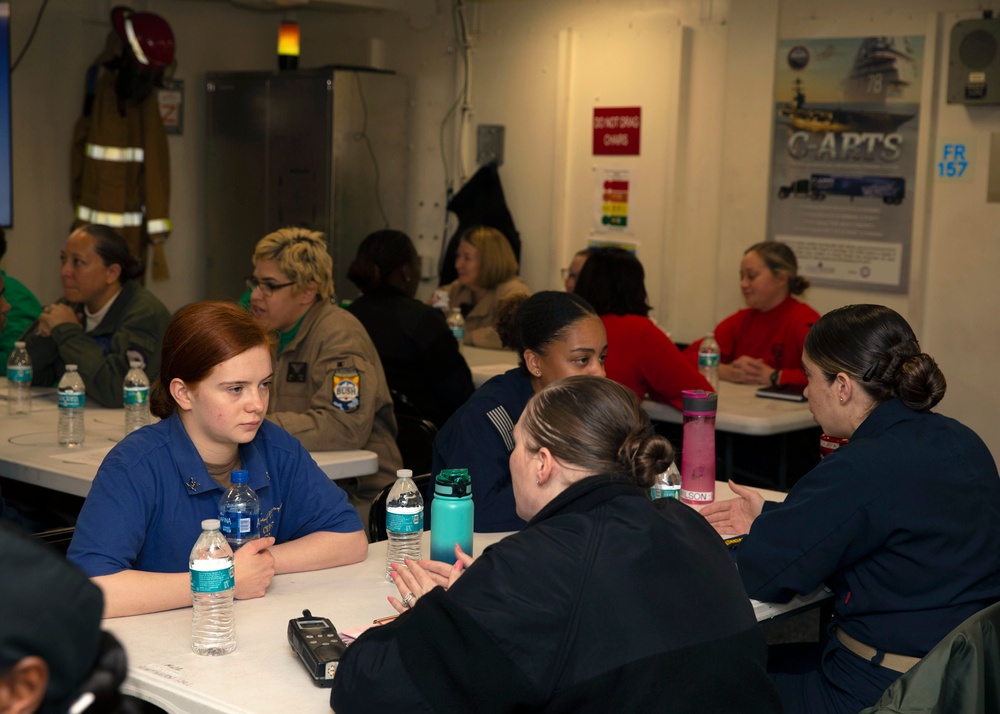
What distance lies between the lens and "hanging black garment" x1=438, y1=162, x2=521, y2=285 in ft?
23.8

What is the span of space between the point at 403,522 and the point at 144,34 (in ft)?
15.7

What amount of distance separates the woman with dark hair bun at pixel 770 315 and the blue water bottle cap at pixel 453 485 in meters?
2.92

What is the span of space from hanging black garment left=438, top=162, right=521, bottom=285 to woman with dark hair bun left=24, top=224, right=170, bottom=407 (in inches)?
119

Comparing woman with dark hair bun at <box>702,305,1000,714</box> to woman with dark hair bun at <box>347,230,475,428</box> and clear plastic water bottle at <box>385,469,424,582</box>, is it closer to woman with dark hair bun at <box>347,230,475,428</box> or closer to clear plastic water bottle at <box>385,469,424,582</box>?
clear plastic water bottle at <box>385,469,424,582</box>

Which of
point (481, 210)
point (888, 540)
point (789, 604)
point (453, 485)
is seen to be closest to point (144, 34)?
point (481, 210)

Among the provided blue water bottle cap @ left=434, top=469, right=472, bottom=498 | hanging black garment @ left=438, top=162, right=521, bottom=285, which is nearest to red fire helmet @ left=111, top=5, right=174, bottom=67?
hanging black garment @ left=438, top=162, right=521, bottom=285

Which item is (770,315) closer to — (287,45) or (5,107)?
(287,45)

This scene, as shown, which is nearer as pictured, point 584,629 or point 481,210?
point 584,629

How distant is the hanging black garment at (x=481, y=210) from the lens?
724cm

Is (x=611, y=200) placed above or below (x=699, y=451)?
above

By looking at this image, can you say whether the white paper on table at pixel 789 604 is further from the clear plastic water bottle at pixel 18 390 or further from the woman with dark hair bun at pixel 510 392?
the clear plastic water bottle at pixel 18 390

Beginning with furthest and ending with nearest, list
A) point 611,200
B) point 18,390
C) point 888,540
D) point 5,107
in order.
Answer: point 611,200 < point 5,107 < point 18,390 < point 888,540

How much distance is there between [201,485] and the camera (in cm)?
235

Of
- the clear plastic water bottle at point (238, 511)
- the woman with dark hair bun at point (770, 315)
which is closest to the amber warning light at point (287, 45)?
the woman with dark hair bun at point (770, 315)
